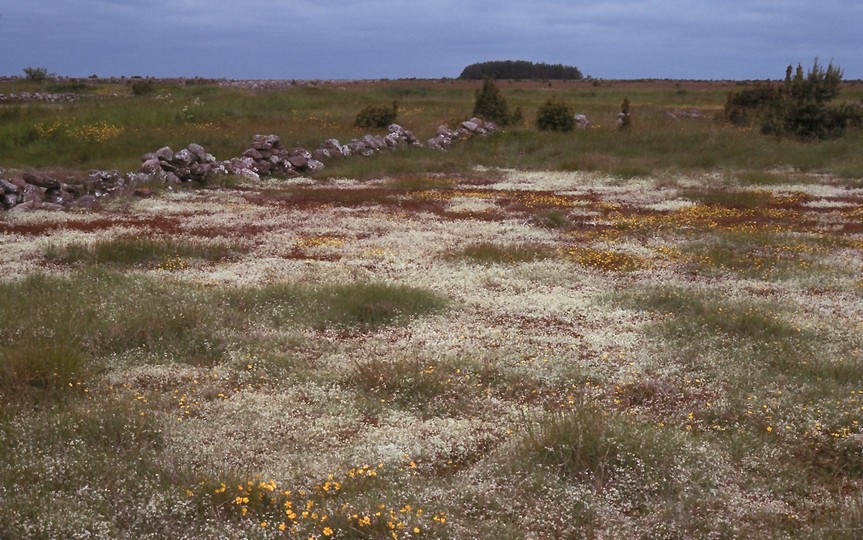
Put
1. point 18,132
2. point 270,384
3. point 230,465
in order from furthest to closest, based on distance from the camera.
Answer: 1. point 18,132
2. point 270,384
3. point 230,465

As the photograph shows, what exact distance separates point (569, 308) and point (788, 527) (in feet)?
20.6

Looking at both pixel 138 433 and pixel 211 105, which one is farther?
pixel 211 105

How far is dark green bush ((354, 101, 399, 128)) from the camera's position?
3897 cm

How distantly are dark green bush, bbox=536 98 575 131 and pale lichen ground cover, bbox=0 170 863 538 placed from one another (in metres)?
22.8

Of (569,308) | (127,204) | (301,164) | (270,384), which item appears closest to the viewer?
(270,384)

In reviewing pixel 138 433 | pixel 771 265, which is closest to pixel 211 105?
pixel 771 265

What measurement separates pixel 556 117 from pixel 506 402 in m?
32.2

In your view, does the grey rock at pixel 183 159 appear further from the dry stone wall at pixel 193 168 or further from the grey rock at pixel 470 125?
the grey rock at pixel 470 125

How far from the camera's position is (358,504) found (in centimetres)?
584

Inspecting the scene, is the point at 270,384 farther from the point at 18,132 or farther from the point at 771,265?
the point at 18,132

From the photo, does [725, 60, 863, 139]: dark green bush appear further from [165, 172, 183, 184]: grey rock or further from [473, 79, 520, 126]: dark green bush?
[165, 172, 183, 184]: grey rock

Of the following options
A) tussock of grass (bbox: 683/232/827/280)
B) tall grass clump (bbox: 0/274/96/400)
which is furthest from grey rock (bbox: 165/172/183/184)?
tussock of grass (bbox: 683/232/827/280)

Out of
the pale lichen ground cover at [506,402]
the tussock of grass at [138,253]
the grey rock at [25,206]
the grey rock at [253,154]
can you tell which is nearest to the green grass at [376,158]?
the grey rock at [253,154]

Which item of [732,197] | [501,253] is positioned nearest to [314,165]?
[732,197]
